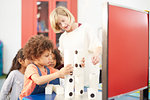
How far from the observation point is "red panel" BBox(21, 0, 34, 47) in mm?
4199

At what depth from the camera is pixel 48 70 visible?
148 cm

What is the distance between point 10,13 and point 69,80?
4.29 meters

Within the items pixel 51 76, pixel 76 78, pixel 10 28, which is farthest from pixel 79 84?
pixel 10 28

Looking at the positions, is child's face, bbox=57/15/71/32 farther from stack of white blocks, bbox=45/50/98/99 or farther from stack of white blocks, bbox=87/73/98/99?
stack of white blocks, bbox=87/73/98/99

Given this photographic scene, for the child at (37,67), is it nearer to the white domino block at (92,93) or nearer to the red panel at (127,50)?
the white domino block at (92,93)

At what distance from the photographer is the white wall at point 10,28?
4.89m

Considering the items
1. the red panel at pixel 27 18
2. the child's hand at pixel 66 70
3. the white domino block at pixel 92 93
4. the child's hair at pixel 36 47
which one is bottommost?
the white domino block at pixel 92 93

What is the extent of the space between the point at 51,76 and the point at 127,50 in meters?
0.51

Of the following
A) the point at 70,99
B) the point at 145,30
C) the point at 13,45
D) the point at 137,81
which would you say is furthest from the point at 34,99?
the point at 13,45

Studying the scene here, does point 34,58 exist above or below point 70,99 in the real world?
above

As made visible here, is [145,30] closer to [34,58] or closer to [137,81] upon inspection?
[137,81]

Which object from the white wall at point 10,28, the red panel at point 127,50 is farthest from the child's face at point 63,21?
the white wall at point 10,28

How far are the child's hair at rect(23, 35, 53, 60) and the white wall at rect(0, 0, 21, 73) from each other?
3.53 m

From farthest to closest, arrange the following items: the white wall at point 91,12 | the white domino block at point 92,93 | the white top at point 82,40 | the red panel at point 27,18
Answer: the red panel at point 27,18, the white wall at point 91,12, the white top at point 82,40, the white domino block at point 92,93
